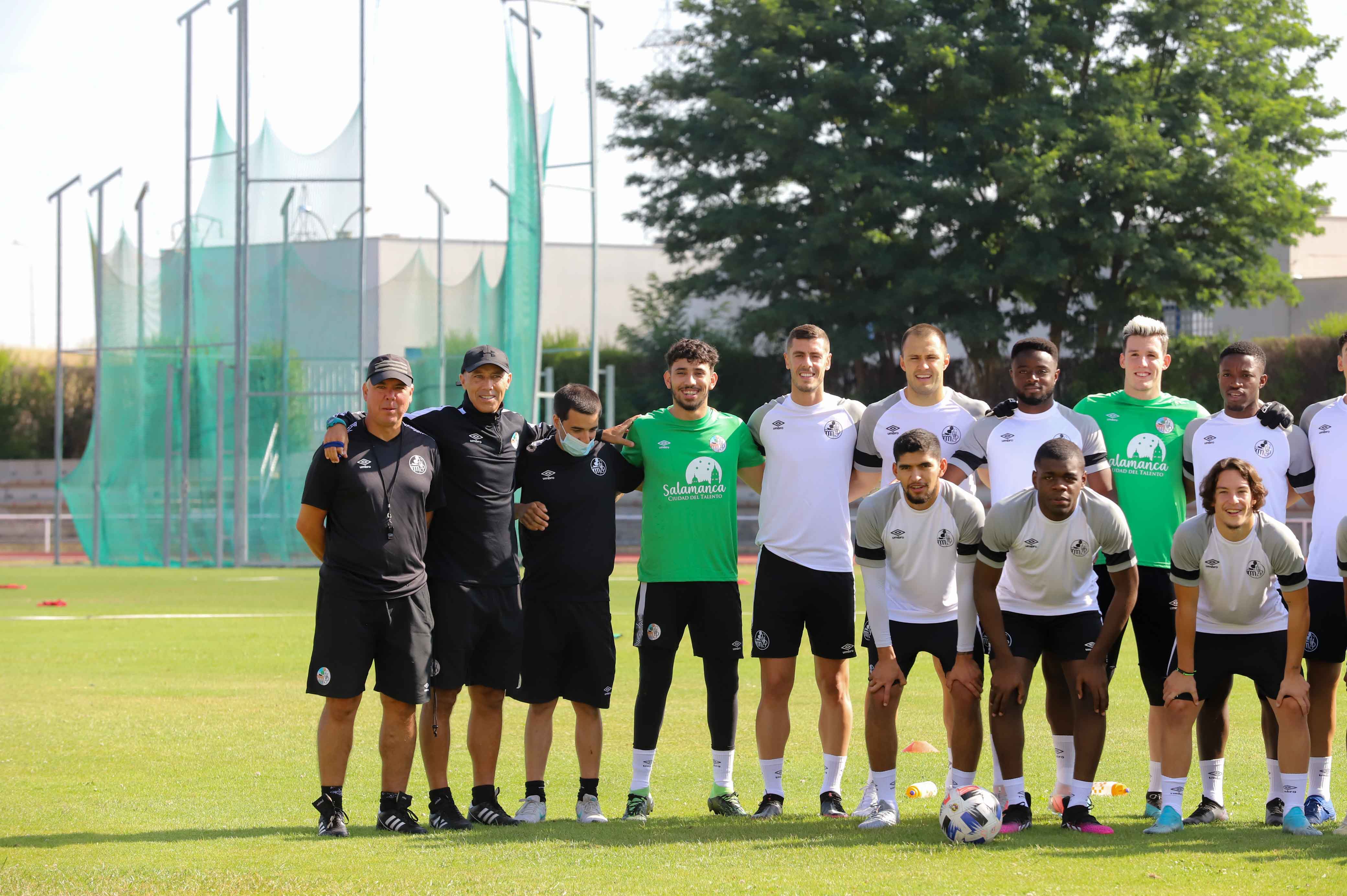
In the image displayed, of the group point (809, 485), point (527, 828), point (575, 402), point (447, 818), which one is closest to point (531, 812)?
point (527, 828)

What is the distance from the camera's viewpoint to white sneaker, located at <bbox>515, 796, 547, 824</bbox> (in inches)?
291

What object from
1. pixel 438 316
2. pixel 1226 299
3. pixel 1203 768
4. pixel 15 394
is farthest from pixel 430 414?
pixel 15 394

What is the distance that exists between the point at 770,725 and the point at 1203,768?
7.09ft

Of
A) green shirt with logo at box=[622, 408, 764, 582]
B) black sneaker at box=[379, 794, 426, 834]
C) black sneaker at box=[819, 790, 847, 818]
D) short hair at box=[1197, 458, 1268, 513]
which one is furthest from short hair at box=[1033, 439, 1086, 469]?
black sneaker at box=[379, 794, 426, 834]

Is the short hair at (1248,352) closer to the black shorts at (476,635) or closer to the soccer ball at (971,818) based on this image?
the soccer ball at (971,818)

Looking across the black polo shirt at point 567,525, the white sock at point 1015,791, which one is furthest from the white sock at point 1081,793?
the black polo shirt at point 567,525

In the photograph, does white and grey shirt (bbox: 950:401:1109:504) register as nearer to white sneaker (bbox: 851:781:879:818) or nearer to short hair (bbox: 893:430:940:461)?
short hair (bbox: 893:430:940:461)

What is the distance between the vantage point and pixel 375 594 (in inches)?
280

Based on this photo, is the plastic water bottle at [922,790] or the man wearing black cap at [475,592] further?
the plastic water bottle at [922,790]

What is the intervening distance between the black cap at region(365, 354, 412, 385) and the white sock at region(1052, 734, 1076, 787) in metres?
3.67

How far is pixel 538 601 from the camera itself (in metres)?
7.61

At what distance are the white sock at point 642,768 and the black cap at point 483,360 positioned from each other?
81.0 inches

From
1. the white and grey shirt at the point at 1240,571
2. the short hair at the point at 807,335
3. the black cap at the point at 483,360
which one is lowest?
the white and grey shirt at the point at 1240,571

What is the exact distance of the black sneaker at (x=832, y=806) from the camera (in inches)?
294
